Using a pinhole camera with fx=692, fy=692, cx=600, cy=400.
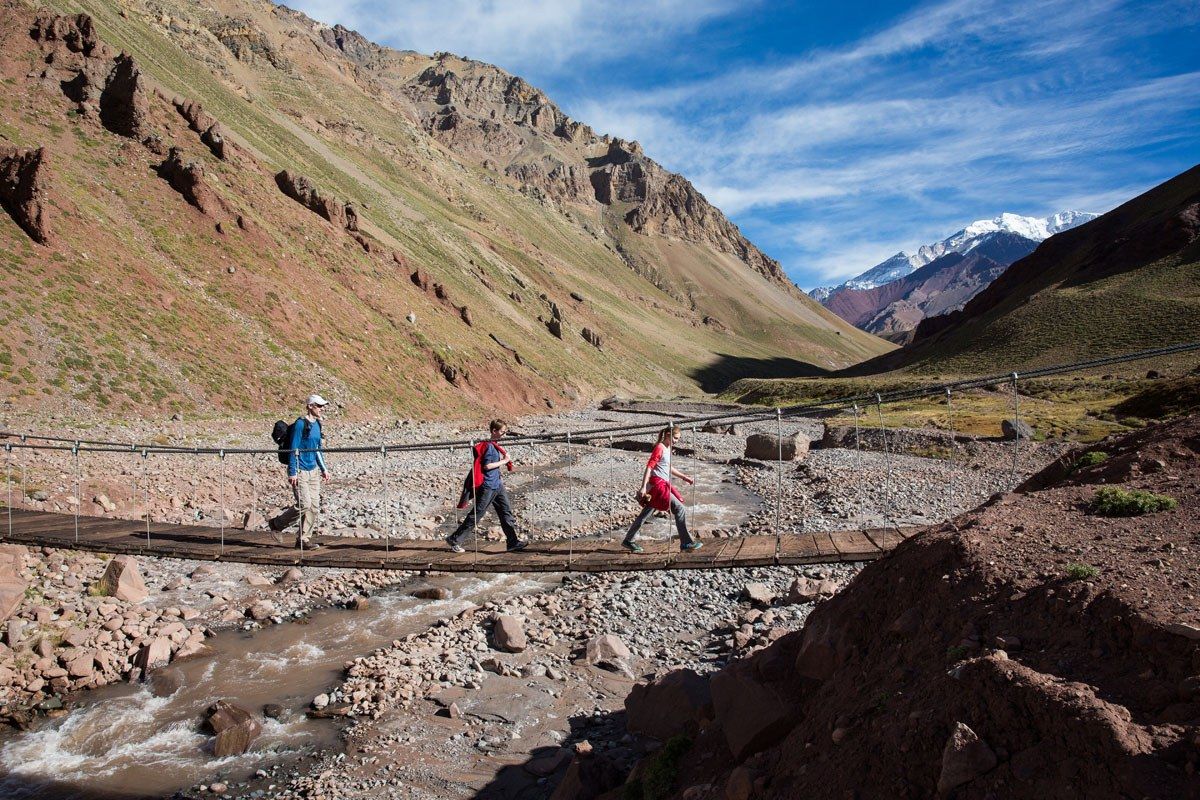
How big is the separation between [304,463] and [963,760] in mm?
9541

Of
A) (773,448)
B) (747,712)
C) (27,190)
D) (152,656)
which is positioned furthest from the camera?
(773,448)

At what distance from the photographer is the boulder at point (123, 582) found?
39.9 ft

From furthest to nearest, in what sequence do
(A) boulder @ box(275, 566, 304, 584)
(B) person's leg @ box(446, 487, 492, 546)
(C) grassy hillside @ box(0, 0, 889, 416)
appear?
(C) grassy hillside @ box(0, 0, 889, 416) < (A) boulder @ box(275, 566, 304, 584) < (B) person's leg @ box(446, 487, 492, 546)

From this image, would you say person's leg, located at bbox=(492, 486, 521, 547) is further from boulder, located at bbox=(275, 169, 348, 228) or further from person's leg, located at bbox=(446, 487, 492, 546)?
boulder, located at bbox=(275, 169, 348, 228)

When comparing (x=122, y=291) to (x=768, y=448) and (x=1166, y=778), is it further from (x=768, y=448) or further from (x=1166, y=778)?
(x=1166, y=778)

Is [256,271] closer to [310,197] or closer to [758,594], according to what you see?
[310,197]

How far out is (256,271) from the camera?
121 feet

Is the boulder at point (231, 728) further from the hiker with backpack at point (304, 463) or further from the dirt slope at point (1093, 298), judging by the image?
the dirt slope at point (1093, 298)

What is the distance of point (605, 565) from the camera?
912 centimetres

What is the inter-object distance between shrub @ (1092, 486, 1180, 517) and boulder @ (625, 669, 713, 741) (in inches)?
169

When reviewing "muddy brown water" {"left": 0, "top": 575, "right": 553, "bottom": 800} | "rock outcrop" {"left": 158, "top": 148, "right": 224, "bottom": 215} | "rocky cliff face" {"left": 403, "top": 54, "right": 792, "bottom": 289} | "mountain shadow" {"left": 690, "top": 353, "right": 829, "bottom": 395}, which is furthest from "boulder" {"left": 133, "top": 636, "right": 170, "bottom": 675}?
"rocky cliff face" {"left": 403, "top": 54, "right": 792, "bottom": 289}

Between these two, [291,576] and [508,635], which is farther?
[291,576]

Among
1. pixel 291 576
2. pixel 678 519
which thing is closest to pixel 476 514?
pixel 678 519

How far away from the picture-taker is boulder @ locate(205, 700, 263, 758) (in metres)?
8.82
